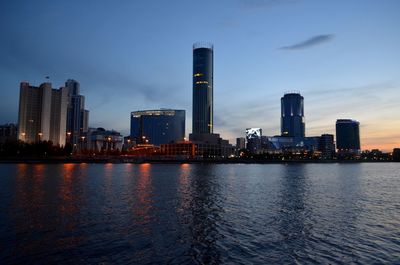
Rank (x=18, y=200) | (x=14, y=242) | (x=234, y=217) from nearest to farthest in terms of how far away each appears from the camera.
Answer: (x=14, y=242), (x=234, y=217), (x=18, y=200)

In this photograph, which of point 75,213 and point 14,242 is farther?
point 75,213

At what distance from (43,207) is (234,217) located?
24.6 metres

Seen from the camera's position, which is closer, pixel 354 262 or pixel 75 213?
pixel 354 262

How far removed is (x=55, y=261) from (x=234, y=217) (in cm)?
2171

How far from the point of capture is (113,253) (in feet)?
82.5

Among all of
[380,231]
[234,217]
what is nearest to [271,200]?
[234,217]

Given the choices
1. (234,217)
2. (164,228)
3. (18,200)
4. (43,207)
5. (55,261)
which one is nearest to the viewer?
(55,261)

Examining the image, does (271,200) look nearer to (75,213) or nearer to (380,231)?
(380,231)

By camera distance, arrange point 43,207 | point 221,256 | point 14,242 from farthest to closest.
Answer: point 43,207
point 14,242
point 221,256

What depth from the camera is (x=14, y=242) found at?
90.2ft

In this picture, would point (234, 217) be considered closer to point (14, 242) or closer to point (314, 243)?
point (314, 243)

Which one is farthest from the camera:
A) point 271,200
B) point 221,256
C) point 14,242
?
point 271,200

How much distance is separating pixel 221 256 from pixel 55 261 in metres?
11.4

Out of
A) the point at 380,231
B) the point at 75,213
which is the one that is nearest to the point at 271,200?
the point at 380,231
